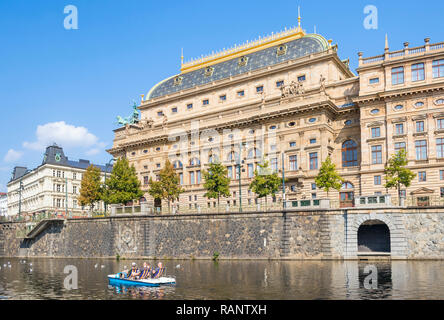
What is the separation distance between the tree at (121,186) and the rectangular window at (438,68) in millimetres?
44206

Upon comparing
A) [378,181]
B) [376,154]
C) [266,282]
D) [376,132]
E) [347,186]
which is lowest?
Answer: [266,282]

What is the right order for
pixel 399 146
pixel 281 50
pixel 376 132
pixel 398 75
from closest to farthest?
pixel 399 146
pixel 398 75
pixel 376 132
pixel 281 50

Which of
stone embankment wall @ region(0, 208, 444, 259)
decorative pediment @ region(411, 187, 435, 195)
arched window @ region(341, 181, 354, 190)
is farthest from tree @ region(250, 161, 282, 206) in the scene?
decorative pediment @ region(411, 187, 435, 195)

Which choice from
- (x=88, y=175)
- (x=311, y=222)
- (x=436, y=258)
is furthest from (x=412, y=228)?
(x=88, y=175)

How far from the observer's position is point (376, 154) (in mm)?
63469

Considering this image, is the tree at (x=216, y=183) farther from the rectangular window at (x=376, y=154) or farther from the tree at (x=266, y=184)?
the rectangular window at (x=376, y=154)

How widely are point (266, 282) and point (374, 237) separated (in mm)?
22449

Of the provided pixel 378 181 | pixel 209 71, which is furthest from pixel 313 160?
pixel 209 71

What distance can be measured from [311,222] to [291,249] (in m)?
3.53

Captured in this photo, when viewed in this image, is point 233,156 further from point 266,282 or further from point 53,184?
point 53,184

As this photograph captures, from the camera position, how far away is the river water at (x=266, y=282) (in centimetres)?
2999

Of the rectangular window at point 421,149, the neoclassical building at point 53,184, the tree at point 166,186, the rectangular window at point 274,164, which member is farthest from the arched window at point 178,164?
the rectangular window at point 421,149
